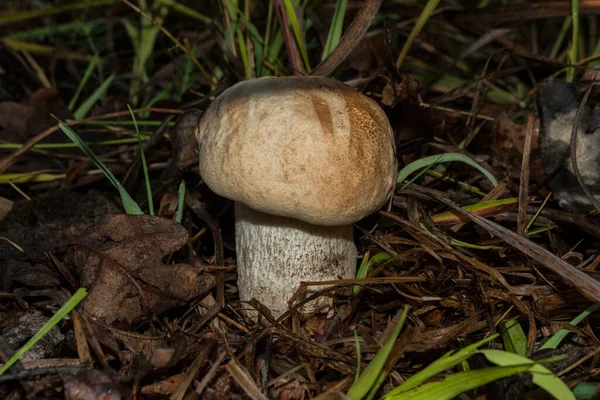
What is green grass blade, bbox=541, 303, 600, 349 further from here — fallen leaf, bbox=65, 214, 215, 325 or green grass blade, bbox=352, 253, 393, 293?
fallen leaf, bbox=65, 214, 215, 325

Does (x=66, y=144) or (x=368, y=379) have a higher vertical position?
(x=66, y=144)

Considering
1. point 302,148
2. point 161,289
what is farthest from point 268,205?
point 161,289

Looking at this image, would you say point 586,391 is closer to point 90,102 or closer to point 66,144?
point 66,144

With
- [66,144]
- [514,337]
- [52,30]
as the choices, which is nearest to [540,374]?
[514,337]

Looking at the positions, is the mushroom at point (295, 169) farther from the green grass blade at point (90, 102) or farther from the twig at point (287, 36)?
the green grass blade at point (90, 102)

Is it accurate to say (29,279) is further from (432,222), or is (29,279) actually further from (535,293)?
(535,293)

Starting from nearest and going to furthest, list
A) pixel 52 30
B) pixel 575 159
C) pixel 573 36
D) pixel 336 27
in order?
pixel 575 159 < pixel 336 27 < pixel 573 36 < pixel 52 30

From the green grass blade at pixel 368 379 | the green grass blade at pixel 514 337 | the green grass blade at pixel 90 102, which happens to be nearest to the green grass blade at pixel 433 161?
the green grass blade at pixel 514 337
